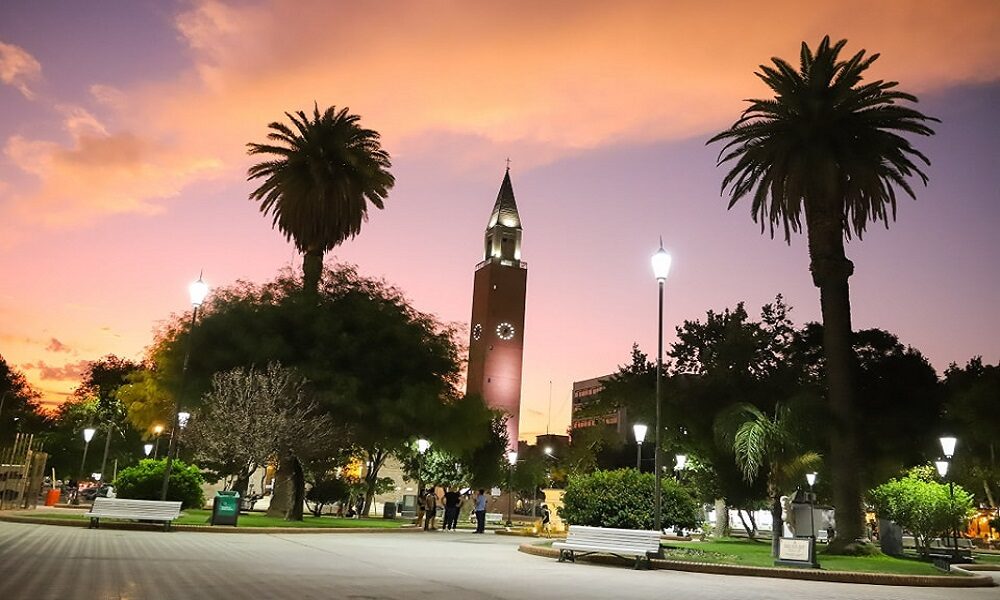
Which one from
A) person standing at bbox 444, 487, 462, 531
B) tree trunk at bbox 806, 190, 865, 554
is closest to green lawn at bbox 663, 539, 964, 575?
tree trunk at bbox 806, 190, 865, 554

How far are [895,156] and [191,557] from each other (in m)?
24.2

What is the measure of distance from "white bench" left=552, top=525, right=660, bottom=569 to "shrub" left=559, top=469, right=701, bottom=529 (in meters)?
A: 3.53

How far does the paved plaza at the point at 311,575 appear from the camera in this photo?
392 inches

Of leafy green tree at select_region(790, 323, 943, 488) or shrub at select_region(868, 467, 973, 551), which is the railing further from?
shrub at select_region(868, 467, 973, 551)

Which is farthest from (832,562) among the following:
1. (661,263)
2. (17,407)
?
(17,407)

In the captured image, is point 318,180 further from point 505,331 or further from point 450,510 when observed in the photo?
point 505,331

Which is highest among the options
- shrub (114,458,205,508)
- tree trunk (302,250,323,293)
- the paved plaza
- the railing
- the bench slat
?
the railing

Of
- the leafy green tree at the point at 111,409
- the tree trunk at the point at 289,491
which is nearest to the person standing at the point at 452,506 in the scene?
the tree trunk at the point at 289,491

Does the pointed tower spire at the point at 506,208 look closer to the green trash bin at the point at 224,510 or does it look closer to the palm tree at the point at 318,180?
the palm tree at the point at 318,180

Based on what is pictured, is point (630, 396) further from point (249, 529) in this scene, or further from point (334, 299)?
point (249, 529)

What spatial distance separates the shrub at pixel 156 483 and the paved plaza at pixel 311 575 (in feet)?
29.4

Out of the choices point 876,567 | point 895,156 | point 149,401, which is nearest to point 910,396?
point 895,156

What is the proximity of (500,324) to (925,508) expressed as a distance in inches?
2650

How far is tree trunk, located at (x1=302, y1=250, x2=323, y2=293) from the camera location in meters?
37.9
